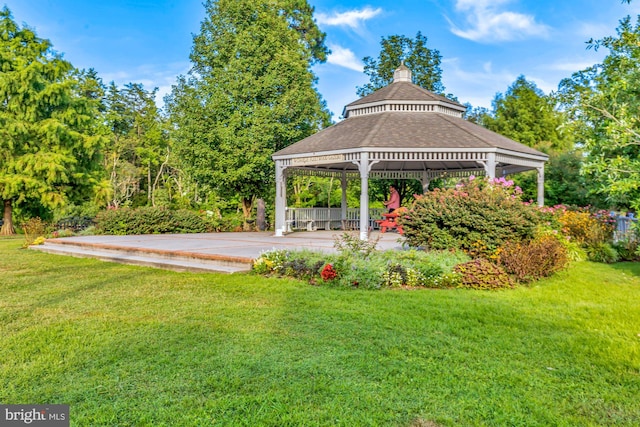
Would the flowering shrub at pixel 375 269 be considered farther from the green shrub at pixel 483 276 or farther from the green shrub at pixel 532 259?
the green shrub at pixel 532 259

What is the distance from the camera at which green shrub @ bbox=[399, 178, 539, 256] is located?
7.50 m

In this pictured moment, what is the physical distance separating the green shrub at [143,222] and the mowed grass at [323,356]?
29.4 feet

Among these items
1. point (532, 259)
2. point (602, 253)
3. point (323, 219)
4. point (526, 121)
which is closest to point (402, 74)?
point (323, 219)

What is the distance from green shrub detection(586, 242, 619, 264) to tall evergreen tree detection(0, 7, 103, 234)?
19.6m

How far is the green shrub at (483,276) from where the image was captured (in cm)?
649

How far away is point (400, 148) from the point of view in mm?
12180

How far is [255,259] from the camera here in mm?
7859

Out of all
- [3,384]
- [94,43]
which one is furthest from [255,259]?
[94,43]

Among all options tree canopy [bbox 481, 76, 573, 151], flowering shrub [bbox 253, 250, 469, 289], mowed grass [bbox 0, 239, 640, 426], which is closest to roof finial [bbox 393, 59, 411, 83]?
flowering shrub [bbox 253, 250, 469, 289]

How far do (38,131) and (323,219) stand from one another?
13249 millimetres

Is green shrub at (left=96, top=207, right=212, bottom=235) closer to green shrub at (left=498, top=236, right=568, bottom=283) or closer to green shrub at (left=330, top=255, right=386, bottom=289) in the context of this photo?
green shrub at (left=330, top=255, right=386, bottom=289)

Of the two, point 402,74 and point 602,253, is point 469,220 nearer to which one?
point 602,253

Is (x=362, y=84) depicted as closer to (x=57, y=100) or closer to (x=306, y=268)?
(x=57, y=100)

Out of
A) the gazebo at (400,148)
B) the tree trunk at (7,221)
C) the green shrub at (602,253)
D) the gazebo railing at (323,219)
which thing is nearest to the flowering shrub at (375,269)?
the green shrub at (602,253)
